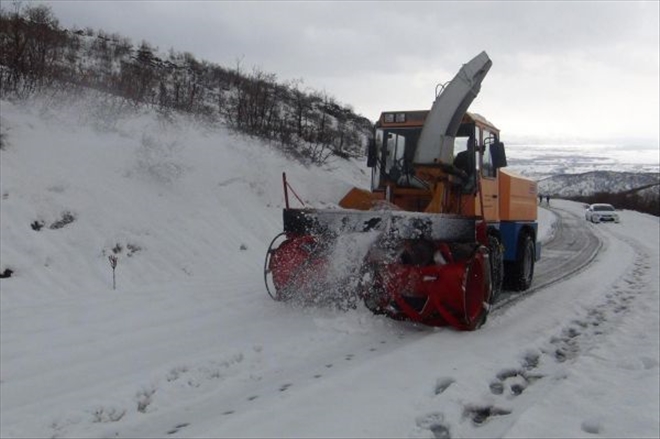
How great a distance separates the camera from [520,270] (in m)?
9.77

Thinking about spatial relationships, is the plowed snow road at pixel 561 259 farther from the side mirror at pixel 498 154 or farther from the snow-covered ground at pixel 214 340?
the side mirror at pixel 498 154

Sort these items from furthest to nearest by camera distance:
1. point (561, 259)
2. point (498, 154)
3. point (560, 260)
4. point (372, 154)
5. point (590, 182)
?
point (590, 182) → point (561, 259) → point (560, 260) → point (372, 154) → point (498, 154)

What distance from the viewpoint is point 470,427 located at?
378 cm

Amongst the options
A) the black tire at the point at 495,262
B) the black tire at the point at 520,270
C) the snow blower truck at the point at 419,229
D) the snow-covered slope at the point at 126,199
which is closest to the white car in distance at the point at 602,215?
the snow-covered slope at the point at 126,199

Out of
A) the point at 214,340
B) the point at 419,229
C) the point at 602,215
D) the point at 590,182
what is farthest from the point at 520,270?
the point at 590,182

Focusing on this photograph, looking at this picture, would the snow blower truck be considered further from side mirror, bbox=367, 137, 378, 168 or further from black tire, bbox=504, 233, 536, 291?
black tire, bbox=504, 233, 536, 291

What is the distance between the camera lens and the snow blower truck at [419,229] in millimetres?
6297

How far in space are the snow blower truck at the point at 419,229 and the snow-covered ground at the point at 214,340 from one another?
305mm

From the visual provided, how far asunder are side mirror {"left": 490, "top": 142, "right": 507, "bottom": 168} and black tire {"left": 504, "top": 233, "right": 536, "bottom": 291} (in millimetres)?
2144

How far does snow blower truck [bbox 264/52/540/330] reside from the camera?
20.7ft

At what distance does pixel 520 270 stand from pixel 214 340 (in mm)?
5977

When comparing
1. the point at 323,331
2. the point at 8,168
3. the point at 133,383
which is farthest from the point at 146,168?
the point at 133,383

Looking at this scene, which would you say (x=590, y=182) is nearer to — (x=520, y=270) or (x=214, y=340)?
(x=520, y=270)

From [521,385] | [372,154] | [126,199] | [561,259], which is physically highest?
[372,154]
